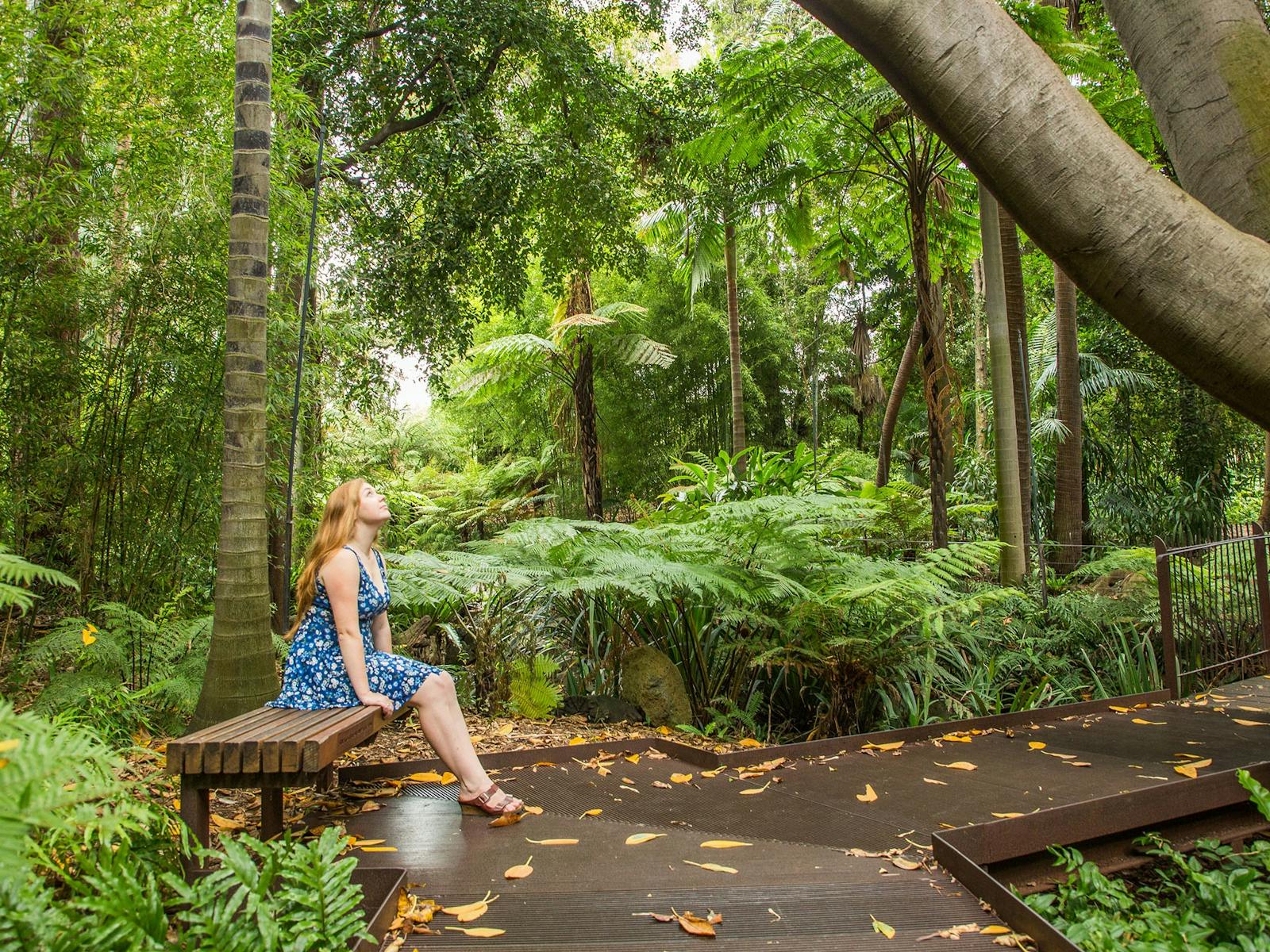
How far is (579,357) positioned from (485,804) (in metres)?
10.5

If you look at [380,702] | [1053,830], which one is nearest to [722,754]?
[1053,830]

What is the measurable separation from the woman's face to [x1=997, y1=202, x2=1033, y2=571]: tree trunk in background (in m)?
6.04

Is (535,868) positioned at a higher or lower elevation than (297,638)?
lower

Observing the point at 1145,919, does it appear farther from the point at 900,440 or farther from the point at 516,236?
the point at 900,440

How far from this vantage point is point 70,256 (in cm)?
528

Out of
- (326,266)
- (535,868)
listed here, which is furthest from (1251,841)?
(326,266)

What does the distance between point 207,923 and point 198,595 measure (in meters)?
5.50

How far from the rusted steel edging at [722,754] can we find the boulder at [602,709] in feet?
2.10

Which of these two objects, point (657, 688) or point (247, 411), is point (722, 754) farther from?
point (247, 411)

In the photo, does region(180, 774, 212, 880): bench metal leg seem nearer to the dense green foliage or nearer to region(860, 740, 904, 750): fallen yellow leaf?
the dense green foliage

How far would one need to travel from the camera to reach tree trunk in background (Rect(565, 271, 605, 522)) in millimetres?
12430

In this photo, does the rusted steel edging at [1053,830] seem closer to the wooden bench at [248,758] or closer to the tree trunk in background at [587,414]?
the wooden bench at [248,758]

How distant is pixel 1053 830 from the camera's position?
3.04 meters

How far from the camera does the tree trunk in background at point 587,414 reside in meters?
12.4
